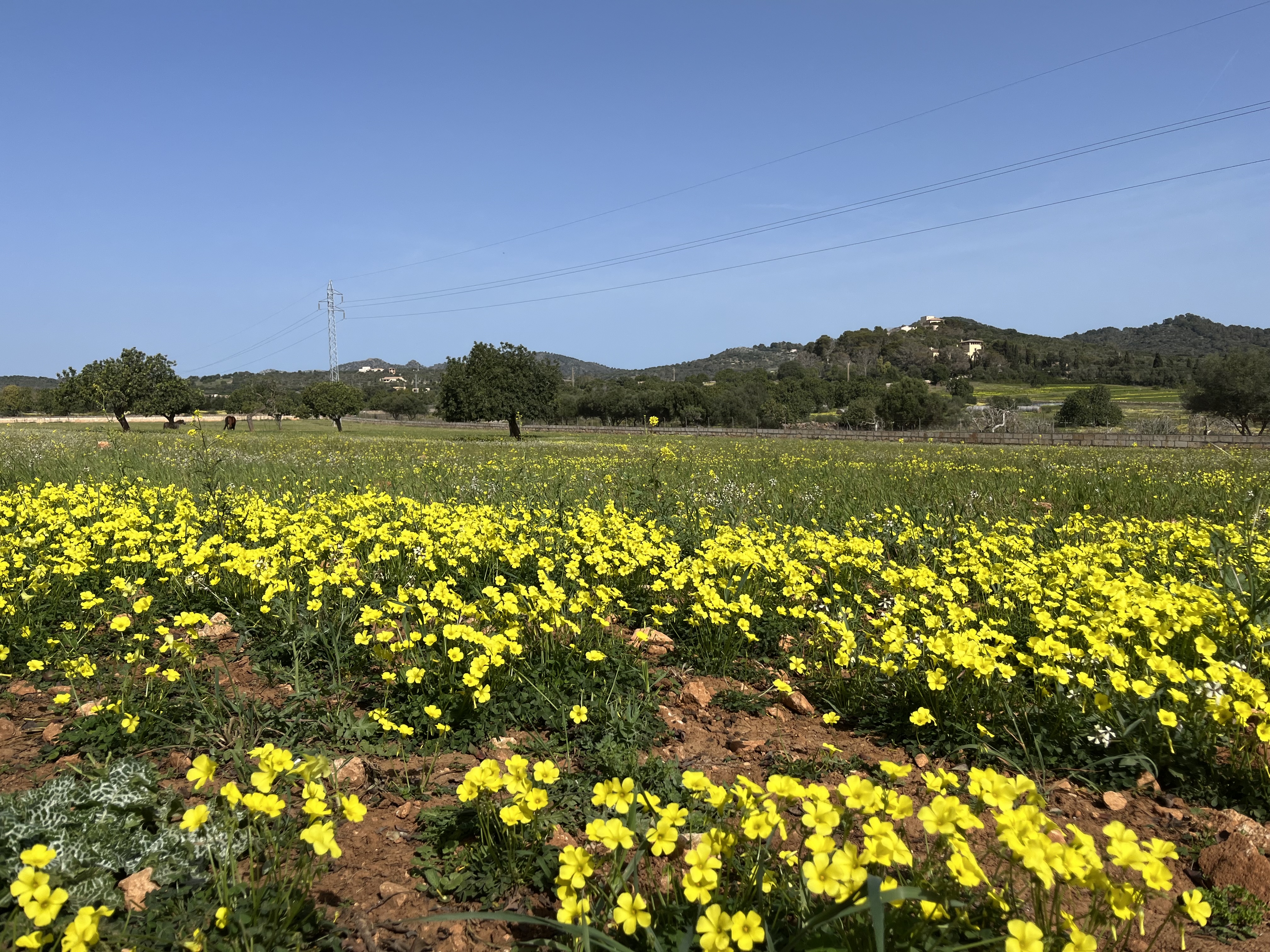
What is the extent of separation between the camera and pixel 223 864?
212 centimetres

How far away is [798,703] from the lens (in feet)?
12.1

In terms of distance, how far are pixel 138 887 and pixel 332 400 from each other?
76548 millimetres

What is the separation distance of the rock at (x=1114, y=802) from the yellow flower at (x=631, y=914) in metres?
2.11

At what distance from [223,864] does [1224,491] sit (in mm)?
12156

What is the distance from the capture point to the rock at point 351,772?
2.79 meters

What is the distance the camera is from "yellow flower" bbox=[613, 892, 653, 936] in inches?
65.8

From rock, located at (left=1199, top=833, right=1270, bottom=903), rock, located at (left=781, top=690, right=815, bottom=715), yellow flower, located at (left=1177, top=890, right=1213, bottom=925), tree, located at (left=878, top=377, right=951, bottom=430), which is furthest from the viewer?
tree, located at (left=878, top=377, right=951, bottom=430)

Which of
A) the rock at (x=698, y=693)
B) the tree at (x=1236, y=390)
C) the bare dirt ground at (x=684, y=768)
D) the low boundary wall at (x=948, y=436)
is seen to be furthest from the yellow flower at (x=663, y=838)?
the tree at (x=1236, y=390)

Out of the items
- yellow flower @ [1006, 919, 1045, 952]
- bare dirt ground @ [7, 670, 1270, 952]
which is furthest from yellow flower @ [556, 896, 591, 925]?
yellow flower @ [1006, 919, 1045, 952]

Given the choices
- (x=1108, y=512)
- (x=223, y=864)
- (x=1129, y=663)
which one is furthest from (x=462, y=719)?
(x=1108, y=512)

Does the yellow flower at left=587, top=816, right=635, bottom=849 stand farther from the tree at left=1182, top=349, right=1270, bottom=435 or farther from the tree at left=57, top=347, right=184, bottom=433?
the tree at left=1182, top=349, right=1270, bottom=435

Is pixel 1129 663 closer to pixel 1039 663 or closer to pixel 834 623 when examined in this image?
pixel 1039 663

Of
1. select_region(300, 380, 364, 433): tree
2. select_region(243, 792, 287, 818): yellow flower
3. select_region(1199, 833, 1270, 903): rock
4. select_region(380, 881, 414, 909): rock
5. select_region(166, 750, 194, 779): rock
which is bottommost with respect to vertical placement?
select_region(1199, 833, 1270, 903): rock

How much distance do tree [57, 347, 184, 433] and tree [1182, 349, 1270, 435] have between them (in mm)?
83258
